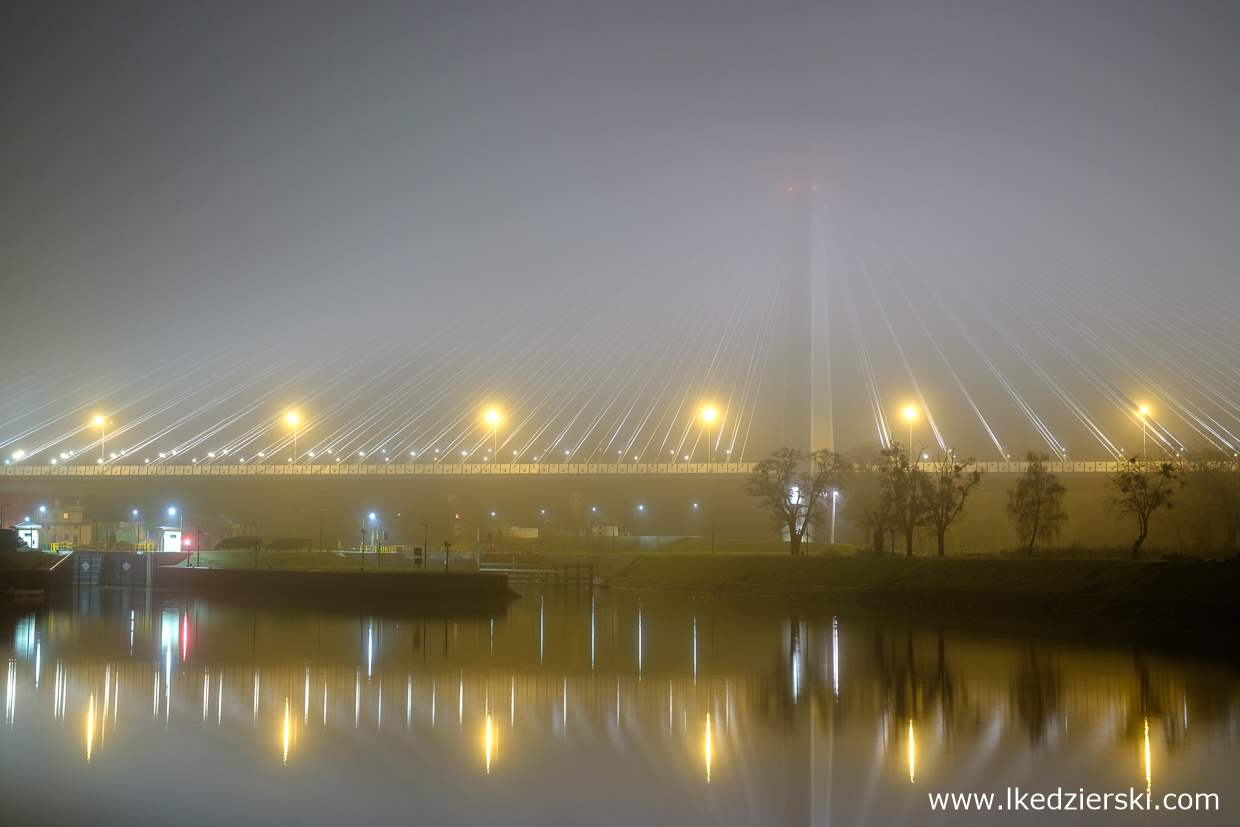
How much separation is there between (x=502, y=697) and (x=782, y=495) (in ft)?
89.2

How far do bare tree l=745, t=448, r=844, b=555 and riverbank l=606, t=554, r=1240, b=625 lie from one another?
2.30m

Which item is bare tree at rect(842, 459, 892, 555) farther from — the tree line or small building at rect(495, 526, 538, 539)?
small building at rect(495, 526, 538, 539)

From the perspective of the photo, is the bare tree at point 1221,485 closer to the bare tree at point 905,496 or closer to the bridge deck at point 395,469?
the bare tree at point 905,496

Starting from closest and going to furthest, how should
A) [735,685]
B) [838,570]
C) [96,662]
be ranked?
[735,685]
[96,662]
[838,570]

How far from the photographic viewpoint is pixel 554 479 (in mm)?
47688

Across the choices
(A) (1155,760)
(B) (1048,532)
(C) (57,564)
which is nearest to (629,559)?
(B) (1048,532)

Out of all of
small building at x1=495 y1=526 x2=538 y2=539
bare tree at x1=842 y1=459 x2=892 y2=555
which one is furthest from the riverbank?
small building at x1=495 y1=526 x2=538 y2=539

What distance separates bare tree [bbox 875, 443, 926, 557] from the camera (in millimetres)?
33250

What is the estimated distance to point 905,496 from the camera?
3391 cm

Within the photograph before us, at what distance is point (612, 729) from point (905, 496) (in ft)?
84.4

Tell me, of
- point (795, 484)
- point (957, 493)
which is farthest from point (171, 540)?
point (957, 493)

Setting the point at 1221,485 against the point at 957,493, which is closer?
the point at 1221,485

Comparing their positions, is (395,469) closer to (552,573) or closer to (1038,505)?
(552,573)

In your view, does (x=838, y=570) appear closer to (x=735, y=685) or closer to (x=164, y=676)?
(x=735, y=685)
